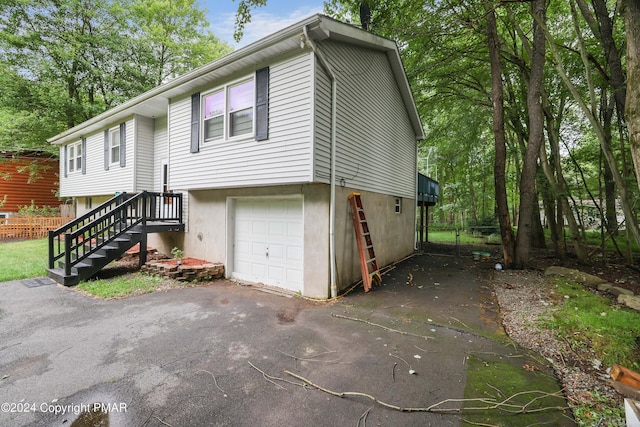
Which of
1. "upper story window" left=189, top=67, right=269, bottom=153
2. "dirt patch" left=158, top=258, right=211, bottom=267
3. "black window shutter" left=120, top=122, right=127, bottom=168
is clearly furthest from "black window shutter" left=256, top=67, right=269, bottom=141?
"black window shutter" left=120, top=122, right=127, bottom=168

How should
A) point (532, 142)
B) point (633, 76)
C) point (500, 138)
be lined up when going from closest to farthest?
point (633, 76) → point (532, 142) → point (500, 138)

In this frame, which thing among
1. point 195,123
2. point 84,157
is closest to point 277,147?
point 195,123

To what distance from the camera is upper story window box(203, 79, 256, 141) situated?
614cm

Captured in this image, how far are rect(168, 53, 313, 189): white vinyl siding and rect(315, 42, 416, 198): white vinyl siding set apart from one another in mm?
271

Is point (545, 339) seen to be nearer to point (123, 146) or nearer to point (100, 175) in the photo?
point (123, 146)

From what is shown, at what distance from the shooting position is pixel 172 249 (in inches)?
329

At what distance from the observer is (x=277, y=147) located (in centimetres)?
549

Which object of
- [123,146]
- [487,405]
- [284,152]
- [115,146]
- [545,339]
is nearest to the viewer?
[487,405]

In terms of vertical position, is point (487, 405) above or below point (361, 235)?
below

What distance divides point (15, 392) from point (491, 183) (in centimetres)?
2672

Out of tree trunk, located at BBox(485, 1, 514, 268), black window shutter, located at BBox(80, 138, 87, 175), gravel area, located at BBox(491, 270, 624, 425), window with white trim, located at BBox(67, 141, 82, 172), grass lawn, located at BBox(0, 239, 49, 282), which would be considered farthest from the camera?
window with white trim, located at BBox(67, 141, 82, 172)

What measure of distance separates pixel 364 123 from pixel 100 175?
11215mm

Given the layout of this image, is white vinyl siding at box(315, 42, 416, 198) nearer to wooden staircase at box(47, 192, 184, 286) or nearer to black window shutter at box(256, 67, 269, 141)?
black window shutter at box(256, 67, 269, 141)

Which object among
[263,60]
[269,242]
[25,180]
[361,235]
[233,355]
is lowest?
[233,355]
